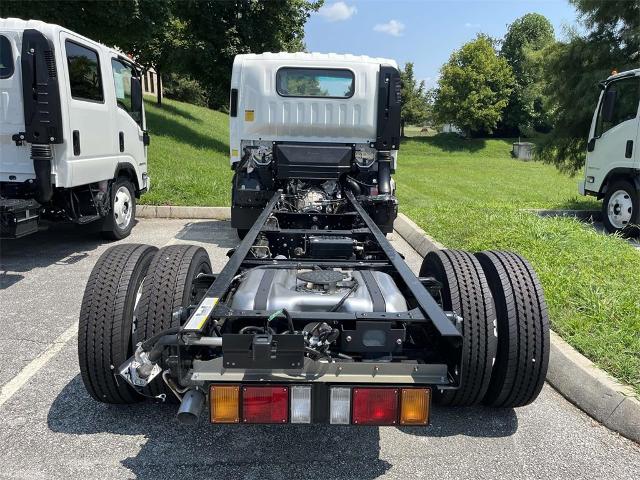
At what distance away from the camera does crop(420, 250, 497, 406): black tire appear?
9.09ft

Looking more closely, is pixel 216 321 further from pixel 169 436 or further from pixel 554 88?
pixel 554 88

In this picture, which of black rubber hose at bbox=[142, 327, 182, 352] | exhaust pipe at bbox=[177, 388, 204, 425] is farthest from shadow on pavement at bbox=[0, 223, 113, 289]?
exhaust pipe at bbox=[177, 388, 204, 425]

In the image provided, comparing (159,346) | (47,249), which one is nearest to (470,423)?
(159,346)

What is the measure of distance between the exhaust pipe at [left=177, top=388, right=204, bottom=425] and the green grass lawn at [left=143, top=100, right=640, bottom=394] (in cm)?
249

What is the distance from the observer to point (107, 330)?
2.81 metres

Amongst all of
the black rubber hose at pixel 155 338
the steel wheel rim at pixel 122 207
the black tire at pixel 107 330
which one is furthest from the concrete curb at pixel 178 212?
the black rubber hose at pixel 155 338

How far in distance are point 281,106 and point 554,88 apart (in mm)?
10498

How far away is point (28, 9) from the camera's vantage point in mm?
11117

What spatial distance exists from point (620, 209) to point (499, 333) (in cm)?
719

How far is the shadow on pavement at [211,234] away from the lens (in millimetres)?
7793

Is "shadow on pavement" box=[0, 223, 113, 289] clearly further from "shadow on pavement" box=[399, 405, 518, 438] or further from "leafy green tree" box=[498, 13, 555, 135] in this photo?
"leafy green tree" box=[498, 13, 555, 135]

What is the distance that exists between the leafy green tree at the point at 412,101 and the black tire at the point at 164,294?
54.8 metres

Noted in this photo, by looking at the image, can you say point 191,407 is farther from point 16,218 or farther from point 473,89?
point 473,89

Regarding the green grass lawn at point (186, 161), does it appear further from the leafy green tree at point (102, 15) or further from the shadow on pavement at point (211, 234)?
the leafy green tree at point (102, 15)
